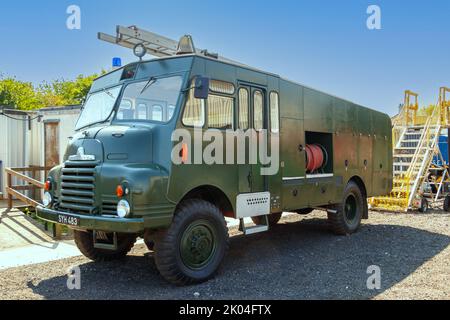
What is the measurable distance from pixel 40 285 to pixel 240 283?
261 centimetres

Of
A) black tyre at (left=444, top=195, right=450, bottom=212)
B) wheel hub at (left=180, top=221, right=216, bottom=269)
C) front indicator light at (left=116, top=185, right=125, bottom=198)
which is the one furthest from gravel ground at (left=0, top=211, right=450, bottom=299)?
black tyre at (left=444, top=195, right=450, bottom=212)

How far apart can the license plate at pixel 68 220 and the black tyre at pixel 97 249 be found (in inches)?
33.0

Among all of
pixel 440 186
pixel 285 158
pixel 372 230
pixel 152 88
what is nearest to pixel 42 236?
pixel 152 88

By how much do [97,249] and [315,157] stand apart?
4171 millimetres

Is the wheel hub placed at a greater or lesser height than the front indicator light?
lesser

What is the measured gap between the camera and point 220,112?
577 centimetres

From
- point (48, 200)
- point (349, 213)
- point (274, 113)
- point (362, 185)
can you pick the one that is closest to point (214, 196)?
point (274, 113)

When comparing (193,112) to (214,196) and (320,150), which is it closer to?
(214,196)

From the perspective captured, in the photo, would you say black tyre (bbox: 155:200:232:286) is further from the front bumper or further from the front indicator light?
the front indicator light

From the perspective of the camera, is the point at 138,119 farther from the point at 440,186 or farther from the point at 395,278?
the point at 440,186

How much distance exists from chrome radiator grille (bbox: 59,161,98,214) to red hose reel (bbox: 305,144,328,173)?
13.2ft

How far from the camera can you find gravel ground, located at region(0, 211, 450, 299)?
5.06 metres

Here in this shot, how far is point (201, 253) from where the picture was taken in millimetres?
5445

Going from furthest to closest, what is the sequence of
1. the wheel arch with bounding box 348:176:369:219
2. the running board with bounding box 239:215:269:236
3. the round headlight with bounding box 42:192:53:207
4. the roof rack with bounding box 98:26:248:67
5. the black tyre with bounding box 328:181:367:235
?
the wheel arch with bounding box 348:176:369:219
the black tyre with bounding box 328:181:367:235
the roof rack with bounding box 98:26:248:67
the running board with bounding box 239:215:269:236
the round headlight with bounding box 42:192:53:207
